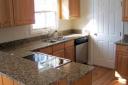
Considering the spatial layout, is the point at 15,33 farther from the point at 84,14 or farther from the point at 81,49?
the point at 84,14

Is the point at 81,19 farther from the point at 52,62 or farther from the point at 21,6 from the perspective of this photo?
the point at 52,62

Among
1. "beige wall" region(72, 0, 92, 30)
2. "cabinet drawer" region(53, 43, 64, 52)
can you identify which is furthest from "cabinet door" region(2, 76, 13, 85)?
"beige wall" region(72, 0, 92, 30)

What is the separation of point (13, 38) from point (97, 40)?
2371mm

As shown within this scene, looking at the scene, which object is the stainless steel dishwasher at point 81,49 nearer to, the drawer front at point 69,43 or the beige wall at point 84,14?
the drawer front at point 69,43

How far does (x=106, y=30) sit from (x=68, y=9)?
116 centimetres

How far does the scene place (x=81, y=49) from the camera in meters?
4.94

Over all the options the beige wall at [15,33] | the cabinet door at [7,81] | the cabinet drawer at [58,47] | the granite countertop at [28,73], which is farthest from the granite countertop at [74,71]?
the beige wall at [15,33]

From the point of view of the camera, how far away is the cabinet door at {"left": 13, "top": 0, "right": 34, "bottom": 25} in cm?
328

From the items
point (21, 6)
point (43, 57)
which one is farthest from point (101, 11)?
point (43, 57)

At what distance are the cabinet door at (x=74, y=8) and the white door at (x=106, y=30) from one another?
458 mm

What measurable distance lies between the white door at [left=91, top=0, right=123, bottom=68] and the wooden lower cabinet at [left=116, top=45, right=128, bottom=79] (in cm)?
72

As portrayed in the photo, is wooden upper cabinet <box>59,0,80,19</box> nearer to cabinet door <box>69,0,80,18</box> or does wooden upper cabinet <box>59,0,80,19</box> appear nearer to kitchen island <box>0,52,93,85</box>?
cabinet door <box>69,0,80,18</box>

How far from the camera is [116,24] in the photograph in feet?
15.3

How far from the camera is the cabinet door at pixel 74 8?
15.8 feet
